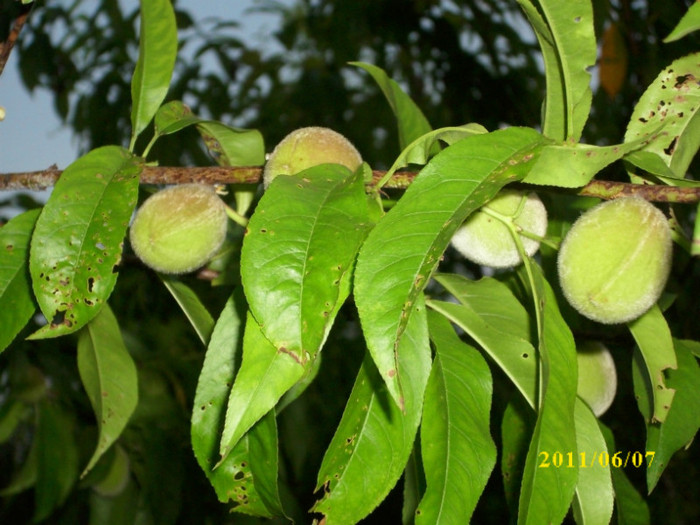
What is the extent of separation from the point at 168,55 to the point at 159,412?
1243mm

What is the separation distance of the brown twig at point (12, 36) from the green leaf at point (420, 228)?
797mm

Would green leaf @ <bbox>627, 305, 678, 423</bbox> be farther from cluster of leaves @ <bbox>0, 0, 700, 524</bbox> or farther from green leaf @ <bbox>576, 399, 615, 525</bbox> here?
green leaf @ <bbox>576, 399, 615, 525</bbox>

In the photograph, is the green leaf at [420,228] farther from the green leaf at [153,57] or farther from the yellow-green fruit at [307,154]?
the green leaf at [153,57]

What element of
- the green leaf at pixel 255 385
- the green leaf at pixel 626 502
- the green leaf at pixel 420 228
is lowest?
the green leaf at pixel 626 502

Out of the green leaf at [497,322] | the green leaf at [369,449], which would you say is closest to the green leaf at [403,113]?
the green leaf at [497,322]

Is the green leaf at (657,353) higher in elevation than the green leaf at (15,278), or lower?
lower

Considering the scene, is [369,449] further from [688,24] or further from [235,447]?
[688,24]

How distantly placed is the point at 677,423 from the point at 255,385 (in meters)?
0.77

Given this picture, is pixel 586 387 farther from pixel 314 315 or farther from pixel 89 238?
pixel 89 238

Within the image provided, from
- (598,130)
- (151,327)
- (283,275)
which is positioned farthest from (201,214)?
(598,130)

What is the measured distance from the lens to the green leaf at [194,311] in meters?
1.24

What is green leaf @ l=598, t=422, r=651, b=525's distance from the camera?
1.32m

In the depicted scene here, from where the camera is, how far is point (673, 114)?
1061 millimetres

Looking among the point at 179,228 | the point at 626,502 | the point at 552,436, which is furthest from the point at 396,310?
the point at 626,502
